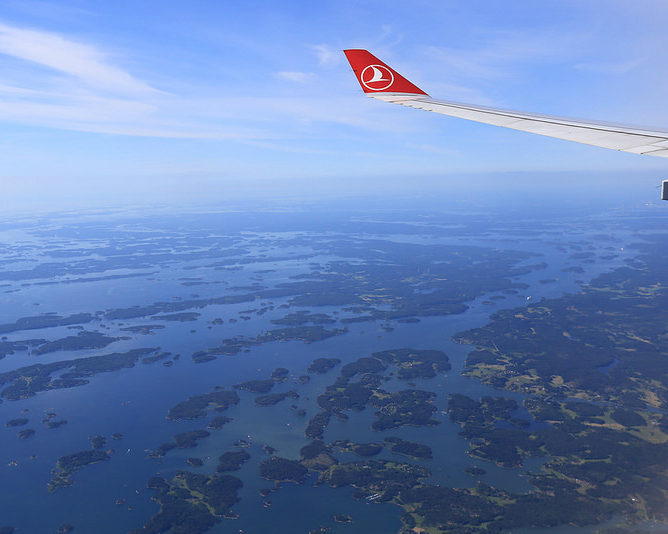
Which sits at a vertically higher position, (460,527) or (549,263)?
(549,263)

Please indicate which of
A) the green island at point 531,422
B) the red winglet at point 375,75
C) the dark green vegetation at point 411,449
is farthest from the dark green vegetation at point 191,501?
the red winglet at point 375,75

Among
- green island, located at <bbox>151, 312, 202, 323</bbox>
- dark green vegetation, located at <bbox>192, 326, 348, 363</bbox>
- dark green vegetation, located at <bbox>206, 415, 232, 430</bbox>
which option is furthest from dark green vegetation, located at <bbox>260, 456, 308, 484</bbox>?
green island, located at <bbox>151, 312, 202, 323</bbox>

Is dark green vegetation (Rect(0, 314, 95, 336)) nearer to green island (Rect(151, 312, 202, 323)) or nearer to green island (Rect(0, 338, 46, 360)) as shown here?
green island (Rect(0, 338, 46, 360))

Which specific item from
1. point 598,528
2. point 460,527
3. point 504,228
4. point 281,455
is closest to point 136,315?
point 281,455

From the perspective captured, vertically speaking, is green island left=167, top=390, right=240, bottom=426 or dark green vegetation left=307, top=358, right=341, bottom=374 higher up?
dark green vegetation left=307, top=358, right=341, bottom=374

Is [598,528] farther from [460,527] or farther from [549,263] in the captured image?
[549,263]

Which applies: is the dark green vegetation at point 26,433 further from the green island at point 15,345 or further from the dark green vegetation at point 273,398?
the green island at point 15,345

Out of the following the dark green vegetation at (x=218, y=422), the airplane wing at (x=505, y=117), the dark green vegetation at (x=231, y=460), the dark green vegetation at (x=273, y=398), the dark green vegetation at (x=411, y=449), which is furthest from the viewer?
the dark green vegetation at (x=273, y=398)
